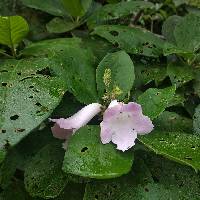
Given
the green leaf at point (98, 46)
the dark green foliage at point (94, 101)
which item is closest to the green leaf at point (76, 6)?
the dark green foliage at point (94, 101)

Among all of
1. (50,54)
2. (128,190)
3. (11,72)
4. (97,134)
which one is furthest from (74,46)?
(128,190)

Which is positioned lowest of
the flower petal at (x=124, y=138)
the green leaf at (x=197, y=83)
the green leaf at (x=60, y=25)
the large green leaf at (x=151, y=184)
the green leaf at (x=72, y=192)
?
the green leaf at (x=72, y=192)

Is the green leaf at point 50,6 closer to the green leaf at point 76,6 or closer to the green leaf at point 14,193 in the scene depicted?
the green leaf at point 76,6

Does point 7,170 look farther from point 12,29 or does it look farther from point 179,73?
point 179,73

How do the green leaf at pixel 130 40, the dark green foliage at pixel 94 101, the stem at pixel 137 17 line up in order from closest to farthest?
the dark green foliage at pixel 94 101
the green leaf at pixel 130 40
the stem at pixel 137 17

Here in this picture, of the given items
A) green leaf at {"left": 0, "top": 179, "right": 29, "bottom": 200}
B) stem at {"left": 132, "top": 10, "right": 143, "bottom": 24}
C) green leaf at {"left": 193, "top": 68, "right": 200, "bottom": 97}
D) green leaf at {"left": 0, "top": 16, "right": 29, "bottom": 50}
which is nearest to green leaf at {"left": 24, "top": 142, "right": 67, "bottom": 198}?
green leaf at {"left": 0, "top": 179, "right": 29, "bottom": 200}

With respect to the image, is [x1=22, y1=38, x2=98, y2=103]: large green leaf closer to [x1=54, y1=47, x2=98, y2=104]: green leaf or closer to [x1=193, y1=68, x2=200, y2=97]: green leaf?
[x1=54, y1=47, x2=98, y2=104]: green leaf
